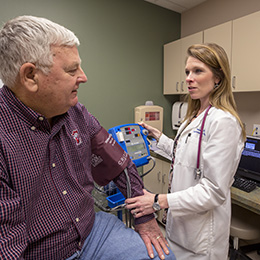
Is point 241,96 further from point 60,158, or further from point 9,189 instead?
point 9,189

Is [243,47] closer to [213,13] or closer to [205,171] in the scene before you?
[213,13]

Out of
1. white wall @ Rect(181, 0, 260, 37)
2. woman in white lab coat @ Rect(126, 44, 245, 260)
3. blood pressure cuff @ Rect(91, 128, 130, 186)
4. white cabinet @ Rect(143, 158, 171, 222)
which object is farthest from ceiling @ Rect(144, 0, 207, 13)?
blood pressure cuff @ Rect(91, 128, 130, 186)

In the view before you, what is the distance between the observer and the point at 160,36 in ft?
9.92

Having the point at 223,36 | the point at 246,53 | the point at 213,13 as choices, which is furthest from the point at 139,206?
the point at 213,13

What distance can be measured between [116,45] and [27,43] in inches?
84.5

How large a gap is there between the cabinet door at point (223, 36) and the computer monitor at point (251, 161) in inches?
36.6

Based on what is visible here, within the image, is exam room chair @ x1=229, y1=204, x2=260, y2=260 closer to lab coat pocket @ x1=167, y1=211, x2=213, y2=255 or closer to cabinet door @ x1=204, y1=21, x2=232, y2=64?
lab coat pocket @ x1=167, y1=211, x2=213, y2=255

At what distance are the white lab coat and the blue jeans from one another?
1.04 feet

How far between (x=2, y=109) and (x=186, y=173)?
3.19ft

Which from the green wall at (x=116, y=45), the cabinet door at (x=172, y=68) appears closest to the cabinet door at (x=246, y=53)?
the cabinet door at (x=172, y=68)

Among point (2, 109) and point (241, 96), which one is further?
point (241, 96)

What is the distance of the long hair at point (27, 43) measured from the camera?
0.67m

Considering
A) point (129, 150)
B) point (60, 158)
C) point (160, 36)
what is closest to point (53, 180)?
point (60, 158)

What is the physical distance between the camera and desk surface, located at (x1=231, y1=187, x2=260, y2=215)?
1.45 metres
